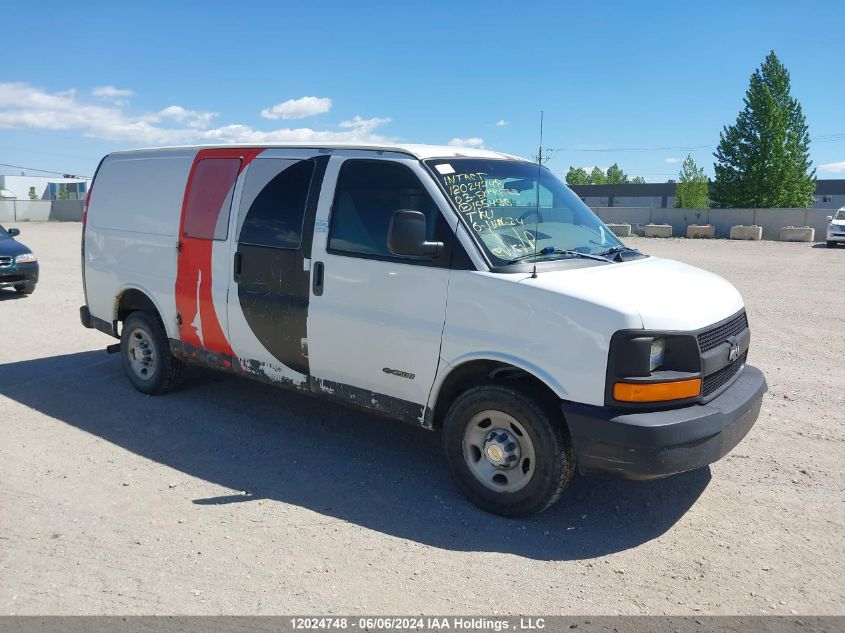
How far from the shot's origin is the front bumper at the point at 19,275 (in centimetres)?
1268

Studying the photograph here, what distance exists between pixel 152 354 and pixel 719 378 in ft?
16.4

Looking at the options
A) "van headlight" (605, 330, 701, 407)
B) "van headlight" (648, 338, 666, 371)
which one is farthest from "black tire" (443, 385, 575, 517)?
"van headlight" (648, 338, 666, 371)

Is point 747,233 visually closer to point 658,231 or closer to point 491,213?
point 658,231

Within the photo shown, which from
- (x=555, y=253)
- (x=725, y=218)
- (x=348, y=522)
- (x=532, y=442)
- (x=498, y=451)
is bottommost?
(x=348, y=522)

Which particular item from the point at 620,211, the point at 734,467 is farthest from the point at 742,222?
the point at 734,467

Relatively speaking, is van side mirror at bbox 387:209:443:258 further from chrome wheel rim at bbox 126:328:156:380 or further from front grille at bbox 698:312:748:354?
chrome wheel rim at bbox 126:328:156:380

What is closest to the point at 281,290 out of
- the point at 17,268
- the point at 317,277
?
the point at 317,277

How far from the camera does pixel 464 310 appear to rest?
4301mm

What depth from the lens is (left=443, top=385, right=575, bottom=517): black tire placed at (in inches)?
160

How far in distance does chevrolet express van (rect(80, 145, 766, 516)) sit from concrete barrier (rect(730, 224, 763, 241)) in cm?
3689

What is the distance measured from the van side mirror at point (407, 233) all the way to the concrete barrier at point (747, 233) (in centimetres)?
3850

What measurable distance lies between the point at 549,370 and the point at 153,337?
162 inches

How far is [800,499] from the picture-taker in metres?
4.58

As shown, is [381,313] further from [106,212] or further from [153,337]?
[106,212]
